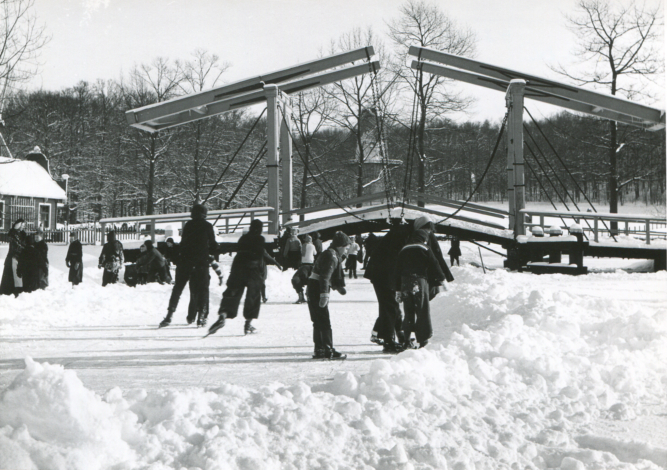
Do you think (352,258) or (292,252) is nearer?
A: (292,252)

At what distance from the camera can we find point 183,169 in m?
26.3

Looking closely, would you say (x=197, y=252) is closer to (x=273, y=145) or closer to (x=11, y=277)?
(x=11, y=277)

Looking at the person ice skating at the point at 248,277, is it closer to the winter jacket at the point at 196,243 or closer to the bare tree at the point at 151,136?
the winter jacket at the point at 196,243

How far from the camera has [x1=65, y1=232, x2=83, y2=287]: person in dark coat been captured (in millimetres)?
14266

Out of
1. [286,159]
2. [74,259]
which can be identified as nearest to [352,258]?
[286,159]

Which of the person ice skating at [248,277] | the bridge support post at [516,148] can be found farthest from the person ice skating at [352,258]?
the person ice skating at [248,277]

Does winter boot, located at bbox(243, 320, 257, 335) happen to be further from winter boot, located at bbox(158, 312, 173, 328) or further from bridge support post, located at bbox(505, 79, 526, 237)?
bridge support post, located at bbox(505, 79, 526, 237)

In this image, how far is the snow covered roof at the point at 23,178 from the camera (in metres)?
6.58

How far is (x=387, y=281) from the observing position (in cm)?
752

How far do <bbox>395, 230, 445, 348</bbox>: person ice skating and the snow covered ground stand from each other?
651 mm

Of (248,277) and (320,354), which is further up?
(248,277)

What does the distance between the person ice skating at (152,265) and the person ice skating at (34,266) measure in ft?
8.57

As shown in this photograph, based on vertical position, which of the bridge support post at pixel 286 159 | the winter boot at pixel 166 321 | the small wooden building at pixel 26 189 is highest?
the bridge support post at pixel 286 159

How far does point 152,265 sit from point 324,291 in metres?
8.44
